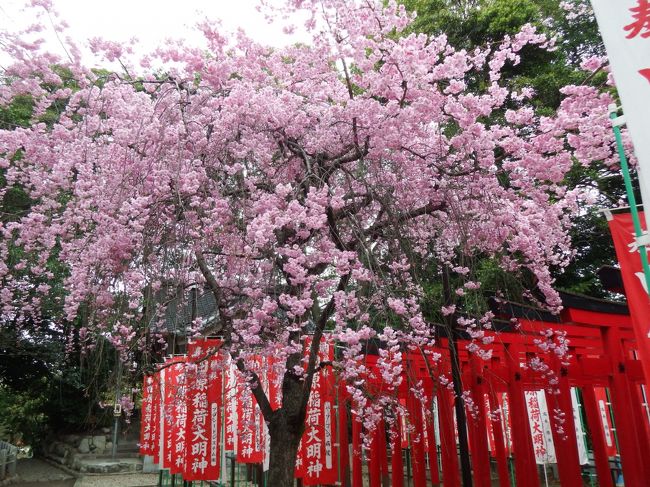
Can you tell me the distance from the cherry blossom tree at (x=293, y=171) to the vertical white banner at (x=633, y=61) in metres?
1.63

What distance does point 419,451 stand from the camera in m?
7.20

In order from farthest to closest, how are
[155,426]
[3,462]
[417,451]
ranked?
[3,462] < [155,426] < [417,451]

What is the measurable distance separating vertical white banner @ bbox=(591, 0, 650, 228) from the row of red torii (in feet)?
7.75

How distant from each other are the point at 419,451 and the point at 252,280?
4272 millimetres

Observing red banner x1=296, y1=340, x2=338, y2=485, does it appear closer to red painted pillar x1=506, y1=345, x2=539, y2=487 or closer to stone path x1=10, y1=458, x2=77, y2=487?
red painted pillar x1=506, y1=345, x2=539, y2=487

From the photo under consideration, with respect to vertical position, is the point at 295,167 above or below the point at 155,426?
above

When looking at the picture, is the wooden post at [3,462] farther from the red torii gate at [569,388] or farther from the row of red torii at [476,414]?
the red torii gate at [569,388]

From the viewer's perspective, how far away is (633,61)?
2.26 metres

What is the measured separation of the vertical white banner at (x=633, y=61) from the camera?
2.14 m

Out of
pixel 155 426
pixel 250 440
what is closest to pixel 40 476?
pixel 155 426

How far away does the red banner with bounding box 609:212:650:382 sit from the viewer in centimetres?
257

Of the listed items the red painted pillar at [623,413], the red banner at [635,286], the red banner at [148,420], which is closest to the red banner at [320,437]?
the red painted pillar at [623,413]

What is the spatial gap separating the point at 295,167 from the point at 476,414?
12.2 feet

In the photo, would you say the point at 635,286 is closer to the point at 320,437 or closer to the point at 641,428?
the point at 641,428
